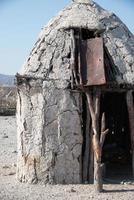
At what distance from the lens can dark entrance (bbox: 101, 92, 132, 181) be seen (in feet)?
43.7

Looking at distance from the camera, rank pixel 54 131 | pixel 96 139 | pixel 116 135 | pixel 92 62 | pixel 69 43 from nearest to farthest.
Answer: pixel 96 139 < pixel 54 131 < pixel 92 62 < pixel 69 43 < pixel 116 135

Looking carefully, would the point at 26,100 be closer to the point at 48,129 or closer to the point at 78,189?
the point at 48,129

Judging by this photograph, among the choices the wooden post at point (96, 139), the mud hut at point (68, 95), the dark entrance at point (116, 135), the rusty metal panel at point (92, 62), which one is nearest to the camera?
the wooden post at point (96, 139)

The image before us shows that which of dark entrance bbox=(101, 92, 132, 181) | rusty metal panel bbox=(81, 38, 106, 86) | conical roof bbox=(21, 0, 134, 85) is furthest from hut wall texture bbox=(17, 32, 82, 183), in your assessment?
dark entrance bbox=(101, 92, 132, 181)

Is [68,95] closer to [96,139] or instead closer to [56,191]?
[96,139]

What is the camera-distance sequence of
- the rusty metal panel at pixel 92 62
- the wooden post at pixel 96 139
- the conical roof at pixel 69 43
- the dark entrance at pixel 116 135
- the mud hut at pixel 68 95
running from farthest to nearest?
1. the dark entrance at pixel 116 135
2. the conical roof at pixel 69 43
3. the mud hut at pixel 68 95
4. the rusty metal panel at pixel 92 62
5. the wooden post at pixel 96 139

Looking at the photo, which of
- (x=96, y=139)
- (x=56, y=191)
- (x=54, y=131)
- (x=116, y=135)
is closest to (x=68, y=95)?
(x=54, y=131)

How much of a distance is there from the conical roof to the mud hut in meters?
0.02

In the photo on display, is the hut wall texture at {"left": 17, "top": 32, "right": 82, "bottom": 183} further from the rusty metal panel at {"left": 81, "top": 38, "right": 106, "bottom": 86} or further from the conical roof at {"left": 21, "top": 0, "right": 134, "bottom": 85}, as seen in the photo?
the rusty metal panel at {"left": 81, "top": 38, "right": 106, "bottom": 86}

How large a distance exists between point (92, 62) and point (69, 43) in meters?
0.69

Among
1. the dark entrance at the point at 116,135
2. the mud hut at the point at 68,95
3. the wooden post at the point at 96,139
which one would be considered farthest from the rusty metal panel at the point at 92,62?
the dark entrance at the point at 116,135

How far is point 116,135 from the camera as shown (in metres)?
14.0

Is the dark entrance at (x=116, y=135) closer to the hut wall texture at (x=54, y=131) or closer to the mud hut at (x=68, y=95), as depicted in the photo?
the mud hut at (x=68, y=95)

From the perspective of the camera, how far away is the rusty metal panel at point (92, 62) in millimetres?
10336
